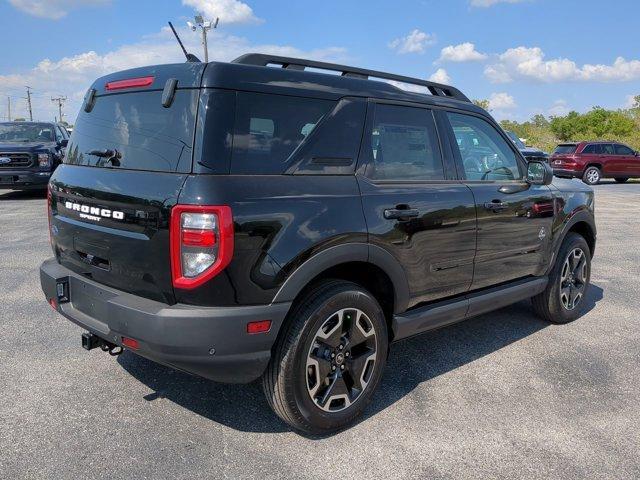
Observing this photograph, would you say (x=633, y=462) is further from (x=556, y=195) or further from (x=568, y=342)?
(x=556, y=195)

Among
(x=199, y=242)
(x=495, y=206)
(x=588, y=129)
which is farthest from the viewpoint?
(x=588, y=129)

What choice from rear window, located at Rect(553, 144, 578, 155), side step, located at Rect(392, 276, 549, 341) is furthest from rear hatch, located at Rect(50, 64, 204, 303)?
rear window, located at Rect(553, 144, 578, 155)

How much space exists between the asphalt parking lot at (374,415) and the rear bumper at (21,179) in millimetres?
8750

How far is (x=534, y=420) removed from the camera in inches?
125

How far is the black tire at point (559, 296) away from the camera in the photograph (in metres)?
4.68

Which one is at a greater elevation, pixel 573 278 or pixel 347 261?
pixel 347 261

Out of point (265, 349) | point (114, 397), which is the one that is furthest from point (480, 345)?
point (114, 397)

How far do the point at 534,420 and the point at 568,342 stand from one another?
4.99ft

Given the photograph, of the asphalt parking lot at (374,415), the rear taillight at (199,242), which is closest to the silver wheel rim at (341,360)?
the asphalt parking lot at (374,415)

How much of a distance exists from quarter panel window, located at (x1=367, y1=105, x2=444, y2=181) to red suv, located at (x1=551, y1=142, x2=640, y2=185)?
62.7 feet

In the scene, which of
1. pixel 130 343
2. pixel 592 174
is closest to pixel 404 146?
pixel 130 343

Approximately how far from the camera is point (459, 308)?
3643 millimetres

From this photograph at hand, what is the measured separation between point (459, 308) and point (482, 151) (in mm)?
1215

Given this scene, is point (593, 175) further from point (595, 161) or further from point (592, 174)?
point (595, 161)
